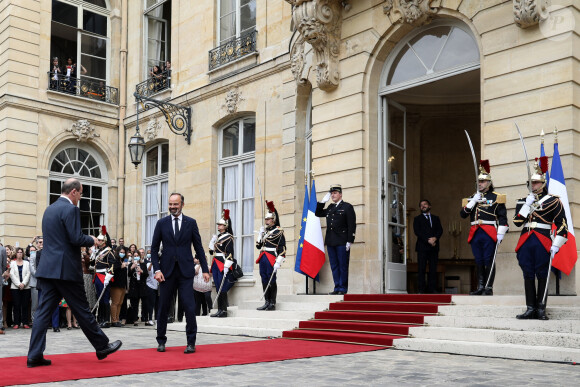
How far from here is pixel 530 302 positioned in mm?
7891

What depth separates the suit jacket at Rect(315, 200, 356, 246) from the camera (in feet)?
35.4

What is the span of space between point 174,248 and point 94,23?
1348cm

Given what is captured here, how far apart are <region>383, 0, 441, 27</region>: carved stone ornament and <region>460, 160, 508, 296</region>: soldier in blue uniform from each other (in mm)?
2619

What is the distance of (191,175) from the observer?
16.6 metres

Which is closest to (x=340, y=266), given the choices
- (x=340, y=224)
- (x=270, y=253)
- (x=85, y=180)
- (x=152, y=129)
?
(x=340, y=224)

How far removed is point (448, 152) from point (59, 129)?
960 cm

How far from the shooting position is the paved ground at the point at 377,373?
562 centimetres

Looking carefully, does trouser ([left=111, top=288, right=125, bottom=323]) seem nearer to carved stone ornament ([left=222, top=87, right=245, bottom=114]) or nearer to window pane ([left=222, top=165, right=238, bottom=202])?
window pane ([left=222, top=165, right=238, bottom=202])

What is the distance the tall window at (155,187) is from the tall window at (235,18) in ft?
11.0

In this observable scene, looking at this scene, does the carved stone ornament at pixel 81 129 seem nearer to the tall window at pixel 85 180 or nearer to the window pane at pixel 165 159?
the tall window at pixel 85 180

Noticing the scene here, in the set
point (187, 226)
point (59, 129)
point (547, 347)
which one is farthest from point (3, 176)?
point (547, 347)

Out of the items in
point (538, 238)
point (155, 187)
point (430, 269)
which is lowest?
point (430, 269)

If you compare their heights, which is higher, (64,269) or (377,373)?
(64,269)

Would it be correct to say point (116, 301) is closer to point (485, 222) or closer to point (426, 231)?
point (426, 231)
